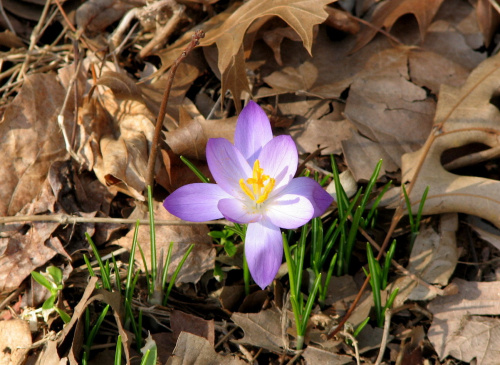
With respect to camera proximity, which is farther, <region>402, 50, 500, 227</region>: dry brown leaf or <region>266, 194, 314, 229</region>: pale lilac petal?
<region>402, 50, 500, 227</region>: dry brown leaf

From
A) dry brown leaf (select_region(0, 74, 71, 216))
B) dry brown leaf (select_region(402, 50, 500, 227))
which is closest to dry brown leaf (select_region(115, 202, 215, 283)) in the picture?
dry brown leaf (select_region(0, 74, 71, 216))

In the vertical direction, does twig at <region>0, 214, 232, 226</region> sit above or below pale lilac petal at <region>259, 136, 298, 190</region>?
below

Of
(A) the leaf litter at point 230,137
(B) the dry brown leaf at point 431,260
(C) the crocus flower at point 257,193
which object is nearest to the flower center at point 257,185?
(C) the crocus flower at point 257,193

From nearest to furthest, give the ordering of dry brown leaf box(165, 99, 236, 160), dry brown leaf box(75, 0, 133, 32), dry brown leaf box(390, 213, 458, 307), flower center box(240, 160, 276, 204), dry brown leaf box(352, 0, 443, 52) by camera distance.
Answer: flower center box(240, 160, 276, 204)
dry brown leaf box(390, 213, 458, 307)
dry brown leaf box(165, 99, 236, 160)
dry brown leaf box(352, 0, 443, 52)
dry brown leaf box(75, 0, 133, 32)

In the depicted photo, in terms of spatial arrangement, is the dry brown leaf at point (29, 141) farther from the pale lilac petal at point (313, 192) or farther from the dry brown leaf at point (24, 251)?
the pale lilac petal at point (313, 192)

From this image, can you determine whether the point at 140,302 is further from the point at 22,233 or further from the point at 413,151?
the point at 413,151

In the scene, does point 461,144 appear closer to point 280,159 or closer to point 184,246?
point 280,159

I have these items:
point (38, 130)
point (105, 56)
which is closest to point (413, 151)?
point (105, 56)

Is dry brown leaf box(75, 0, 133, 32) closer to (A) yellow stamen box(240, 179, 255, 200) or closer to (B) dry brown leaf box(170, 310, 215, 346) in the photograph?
(A) yellow stamen box(240, 179, 255, 200)
